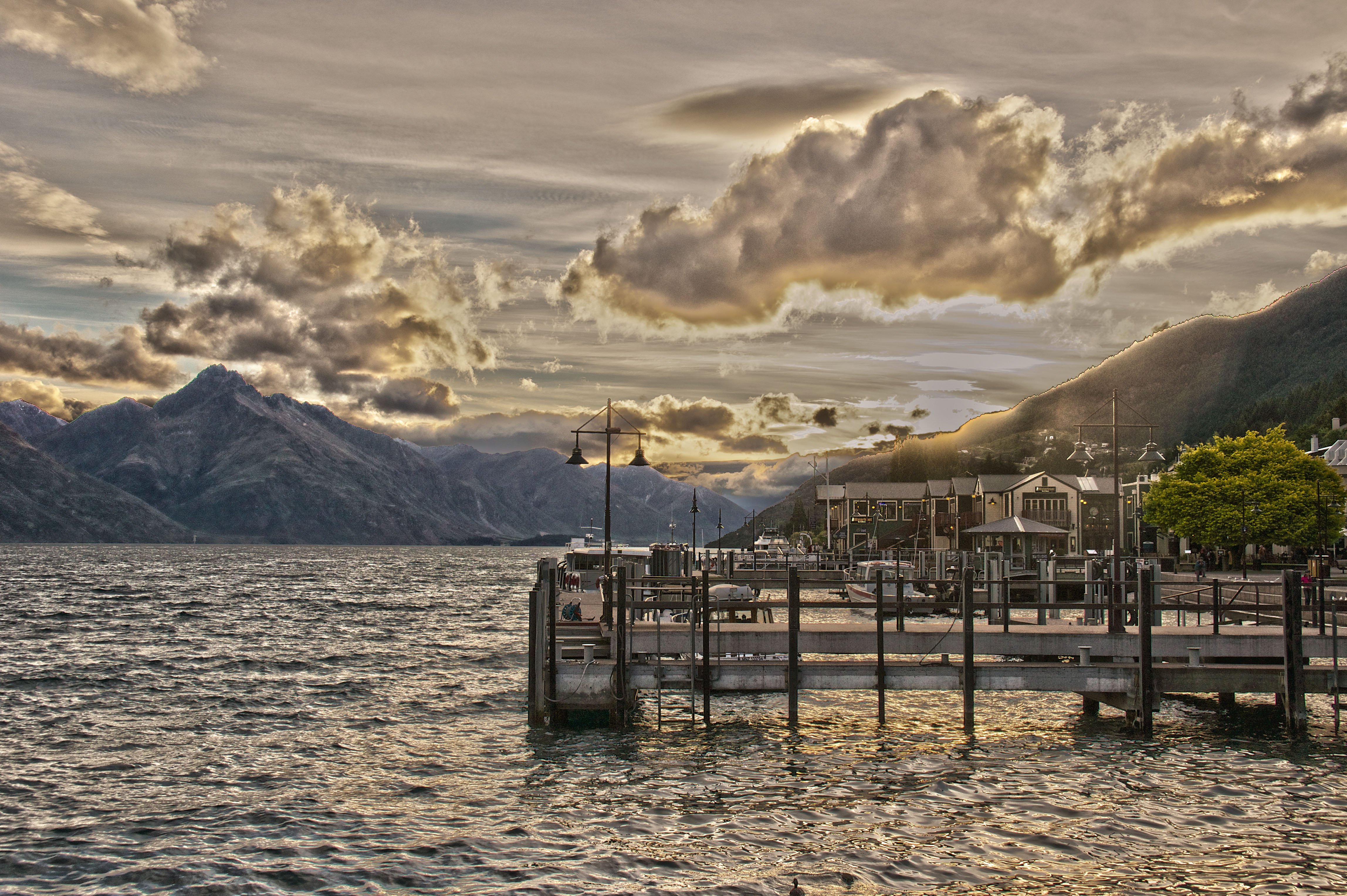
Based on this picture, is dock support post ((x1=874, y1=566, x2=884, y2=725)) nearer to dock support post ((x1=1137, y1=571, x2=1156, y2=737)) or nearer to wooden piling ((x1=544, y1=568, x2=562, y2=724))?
dock support post ((x1=1137, y1=571, x2=1156, y2=737))

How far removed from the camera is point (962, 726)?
28.0 m

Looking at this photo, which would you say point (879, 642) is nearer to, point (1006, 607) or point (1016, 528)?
point (1006, 607)

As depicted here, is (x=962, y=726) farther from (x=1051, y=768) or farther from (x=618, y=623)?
(x=618, y=623)

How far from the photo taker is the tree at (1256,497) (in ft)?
274

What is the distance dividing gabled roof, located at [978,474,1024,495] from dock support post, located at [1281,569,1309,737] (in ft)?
325

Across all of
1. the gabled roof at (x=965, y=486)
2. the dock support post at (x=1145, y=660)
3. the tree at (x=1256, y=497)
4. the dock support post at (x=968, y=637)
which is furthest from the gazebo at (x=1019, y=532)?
the gabled roof at (x=965, y=486)

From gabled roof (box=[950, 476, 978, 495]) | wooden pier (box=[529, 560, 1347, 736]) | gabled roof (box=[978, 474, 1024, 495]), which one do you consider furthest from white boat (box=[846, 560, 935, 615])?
gabled roof (box=[950, 476, 978, 495])

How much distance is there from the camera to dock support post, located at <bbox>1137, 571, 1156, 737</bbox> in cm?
2411

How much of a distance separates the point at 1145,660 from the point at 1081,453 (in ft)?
53.2

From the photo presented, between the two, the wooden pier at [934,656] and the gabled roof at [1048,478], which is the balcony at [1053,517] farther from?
the wooden pier at [934,656]

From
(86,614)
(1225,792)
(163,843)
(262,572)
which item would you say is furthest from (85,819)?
(262,572)

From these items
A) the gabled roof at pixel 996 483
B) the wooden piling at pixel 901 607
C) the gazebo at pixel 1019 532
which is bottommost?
the wooden piling at pixel 901 607

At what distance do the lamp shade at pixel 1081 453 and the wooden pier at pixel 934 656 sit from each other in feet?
35.3

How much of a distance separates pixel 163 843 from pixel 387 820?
13.2 ft
